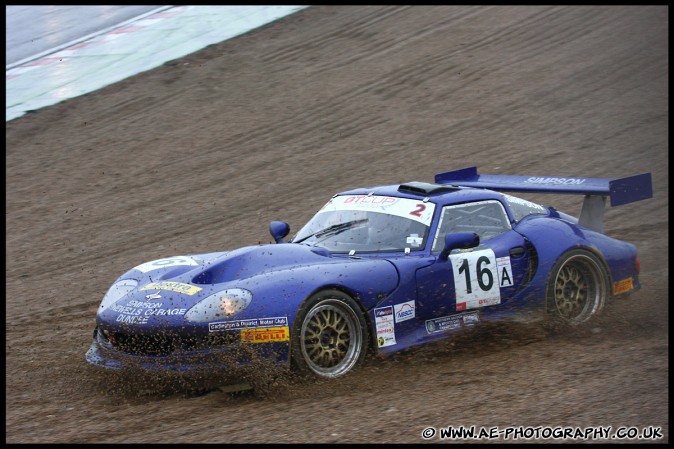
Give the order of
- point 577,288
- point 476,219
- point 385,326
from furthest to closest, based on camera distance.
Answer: point 577,288
point 476,219
point 385,326

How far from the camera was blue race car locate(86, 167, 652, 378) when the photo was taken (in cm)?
618

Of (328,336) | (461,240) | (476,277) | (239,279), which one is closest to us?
(328,336)

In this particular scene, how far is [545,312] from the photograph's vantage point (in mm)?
7629

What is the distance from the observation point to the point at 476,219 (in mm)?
7773

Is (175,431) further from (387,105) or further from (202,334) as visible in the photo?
(387,105)

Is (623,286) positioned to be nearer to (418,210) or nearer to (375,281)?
(418,210)

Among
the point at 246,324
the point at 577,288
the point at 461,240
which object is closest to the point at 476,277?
the point at 461,240

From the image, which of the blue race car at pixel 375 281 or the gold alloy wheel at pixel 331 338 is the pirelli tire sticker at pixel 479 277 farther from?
the gold alloy wheel at pixel 331 338

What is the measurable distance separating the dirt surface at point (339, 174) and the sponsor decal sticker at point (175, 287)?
673 millimetres

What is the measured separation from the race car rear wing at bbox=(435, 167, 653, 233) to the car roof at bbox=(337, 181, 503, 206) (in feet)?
2.41

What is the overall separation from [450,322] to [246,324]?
1.76m

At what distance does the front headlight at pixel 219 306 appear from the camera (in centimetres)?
615

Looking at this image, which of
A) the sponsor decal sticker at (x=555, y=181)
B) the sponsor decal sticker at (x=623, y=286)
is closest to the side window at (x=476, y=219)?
the sponsor decal sticker at (x=555, y=181)

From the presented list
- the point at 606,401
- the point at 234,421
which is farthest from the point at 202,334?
the point at 606,401
